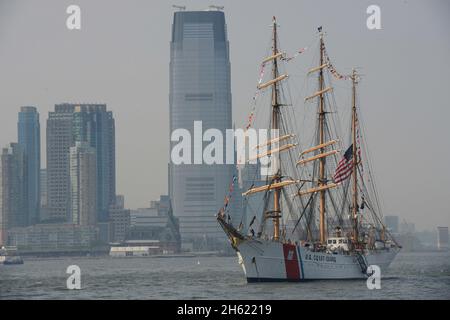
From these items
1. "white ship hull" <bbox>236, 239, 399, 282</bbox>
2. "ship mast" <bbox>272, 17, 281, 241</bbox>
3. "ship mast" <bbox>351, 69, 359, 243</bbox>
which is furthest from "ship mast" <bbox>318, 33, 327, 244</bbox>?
"white ship hull" <bbox>236, 239, 399, 282</bbox>

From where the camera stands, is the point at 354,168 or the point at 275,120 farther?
the point at 354,168

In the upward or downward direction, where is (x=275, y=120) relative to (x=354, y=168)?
upward

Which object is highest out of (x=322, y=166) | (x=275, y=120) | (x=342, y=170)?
(x=275, y=120)

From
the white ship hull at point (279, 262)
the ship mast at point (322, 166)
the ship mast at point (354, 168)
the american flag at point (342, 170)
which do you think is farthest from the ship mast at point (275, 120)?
the ship mast at point (354, 168)

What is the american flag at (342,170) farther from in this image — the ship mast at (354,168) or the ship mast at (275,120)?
the ship mast at (354,168)

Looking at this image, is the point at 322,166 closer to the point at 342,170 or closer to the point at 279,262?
the point at 342,170

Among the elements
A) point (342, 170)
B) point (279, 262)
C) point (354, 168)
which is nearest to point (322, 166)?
point (354, 168)

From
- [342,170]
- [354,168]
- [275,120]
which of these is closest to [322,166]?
[354,168]

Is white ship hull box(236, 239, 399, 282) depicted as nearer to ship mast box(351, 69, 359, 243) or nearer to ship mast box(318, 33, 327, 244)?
ship mast box(318, 33, 327, 244)

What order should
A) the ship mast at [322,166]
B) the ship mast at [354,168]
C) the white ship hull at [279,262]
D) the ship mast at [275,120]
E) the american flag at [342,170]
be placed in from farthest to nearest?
the ship mast at [354,168] < the ship mast at [322,166] < the american flag at [342,170] < the ship mast at [275,120] < the white ship hull at [279,262]

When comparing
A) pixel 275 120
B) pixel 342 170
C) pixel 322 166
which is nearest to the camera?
pixel 275 120

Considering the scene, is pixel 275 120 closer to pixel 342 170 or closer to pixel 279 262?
pixel 342 170

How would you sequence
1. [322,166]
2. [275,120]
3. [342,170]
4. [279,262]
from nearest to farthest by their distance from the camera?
[279,262] → [275,120] → [342,170] → [322,166]
